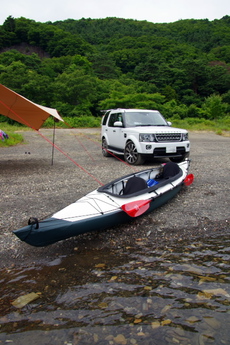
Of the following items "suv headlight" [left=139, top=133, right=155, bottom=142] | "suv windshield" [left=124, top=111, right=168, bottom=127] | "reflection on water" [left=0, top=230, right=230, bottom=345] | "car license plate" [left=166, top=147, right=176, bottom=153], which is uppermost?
"suv windshield" [left=124, top=111, right=168, bottom=127]

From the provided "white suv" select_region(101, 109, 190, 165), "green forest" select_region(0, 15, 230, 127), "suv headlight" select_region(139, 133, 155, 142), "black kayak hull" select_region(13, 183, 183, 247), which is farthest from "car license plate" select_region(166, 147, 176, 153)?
"green forest" select_region(0, 15, 230, 127)

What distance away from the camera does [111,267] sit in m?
3.47

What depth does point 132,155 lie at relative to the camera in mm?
9641

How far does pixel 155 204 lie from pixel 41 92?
141ft

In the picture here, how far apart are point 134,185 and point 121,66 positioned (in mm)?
85490

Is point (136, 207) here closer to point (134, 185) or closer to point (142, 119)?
point (134, 185)

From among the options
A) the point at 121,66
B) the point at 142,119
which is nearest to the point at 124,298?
the point at 142,119

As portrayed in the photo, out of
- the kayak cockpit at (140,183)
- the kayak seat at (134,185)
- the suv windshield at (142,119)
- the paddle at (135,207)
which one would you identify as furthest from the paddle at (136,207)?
the suv windshield at (142,119)

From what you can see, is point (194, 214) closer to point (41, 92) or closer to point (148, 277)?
point (148, 277)

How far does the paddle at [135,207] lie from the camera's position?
423 centimetres

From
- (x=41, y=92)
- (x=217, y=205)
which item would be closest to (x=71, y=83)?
(x=41, y=92)

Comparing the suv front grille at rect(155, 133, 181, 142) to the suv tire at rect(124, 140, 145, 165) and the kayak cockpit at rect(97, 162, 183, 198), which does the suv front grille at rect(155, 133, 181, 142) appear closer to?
the suv tire at rect(124, 140, 145, 165)

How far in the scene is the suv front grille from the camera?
9.05 m

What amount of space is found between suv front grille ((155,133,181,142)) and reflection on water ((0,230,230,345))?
555 centimetres
